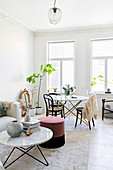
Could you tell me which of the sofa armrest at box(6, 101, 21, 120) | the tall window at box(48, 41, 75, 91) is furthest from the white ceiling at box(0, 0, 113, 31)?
the sofa armrest at box(6, 101, 21, 120)

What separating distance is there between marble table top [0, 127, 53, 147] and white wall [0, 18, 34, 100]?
2034mm

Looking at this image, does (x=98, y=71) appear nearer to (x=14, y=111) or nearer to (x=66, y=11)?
(x=66, y=11)

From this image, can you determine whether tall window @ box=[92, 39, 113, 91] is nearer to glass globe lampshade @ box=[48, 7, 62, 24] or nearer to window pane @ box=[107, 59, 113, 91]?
window pane @ box=[107, 59, 113, 91]

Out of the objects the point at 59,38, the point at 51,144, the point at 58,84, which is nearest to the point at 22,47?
the point at 59,38

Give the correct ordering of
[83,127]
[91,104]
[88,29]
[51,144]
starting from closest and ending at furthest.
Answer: [51,144] < [91,104] < [83,127] < [88,29]

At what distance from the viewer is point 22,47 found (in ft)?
16.5

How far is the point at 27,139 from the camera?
6.83ft

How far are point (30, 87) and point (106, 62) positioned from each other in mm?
2769

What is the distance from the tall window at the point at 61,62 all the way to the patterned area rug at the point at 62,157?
2878 mm

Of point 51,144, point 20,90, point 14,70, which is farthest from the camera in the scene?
point 20,90

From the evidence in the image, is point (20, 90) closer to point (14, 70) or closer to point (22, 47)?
point (14, 70)

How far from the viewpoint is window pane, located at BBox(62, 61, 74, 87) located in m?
5.64

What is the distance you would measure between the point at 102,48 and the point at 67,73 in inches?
58.2

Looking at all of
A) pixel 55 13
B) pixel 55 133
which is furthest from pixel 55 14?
pixel 55 133
